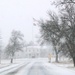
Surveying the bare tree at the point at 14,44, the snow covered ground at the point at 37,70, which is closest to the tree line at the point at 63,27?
the snow covered ground at the point at 37,70

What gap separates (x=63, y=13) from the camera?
4488 centimetres

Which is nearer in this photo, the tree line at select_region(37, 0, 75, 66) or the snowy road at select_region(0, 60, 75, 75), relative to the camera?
the snowy road at select_region(0, 60, 75, 75)

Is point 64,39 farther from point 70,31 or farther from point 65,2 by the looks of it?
point 65,2

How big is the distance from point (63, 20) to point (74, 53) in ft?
19.0

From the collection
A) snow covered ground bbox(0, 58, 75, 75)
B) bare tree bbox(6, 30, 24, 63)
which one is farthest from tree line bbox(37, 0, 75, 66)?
bare tree bbox(6, 30, 24, 63)

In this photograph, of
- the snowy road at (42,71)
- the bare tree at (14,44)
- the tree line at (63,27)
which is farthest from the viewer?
the bare tree at (14,44)

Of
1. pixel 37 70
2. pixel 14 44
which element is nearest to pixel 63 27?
pixel 37 70

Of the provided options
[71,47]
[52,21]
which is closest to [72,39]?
[71,47]

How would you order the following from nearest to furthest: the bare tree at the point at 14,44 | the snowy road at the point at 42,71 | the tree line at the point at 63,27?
the snowy road at the point at 42,71, the tree line at the point at 63,27, the bare tree at the point at 14,44

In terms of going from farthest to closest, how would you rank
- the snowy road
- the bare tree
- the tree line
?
the bare tree < the tree line < the snowy road

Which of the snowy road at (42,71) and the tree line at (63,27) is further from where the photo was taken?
the tree line at (63,27)

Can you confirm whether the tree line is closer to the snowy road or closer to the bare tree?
the snowy road

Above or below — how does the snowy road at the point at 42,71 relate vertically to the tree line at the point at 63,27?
below

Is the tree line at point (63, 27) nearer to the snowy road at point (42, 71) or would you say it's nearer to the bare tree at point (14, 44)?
the snowy road at point (42, 71)
